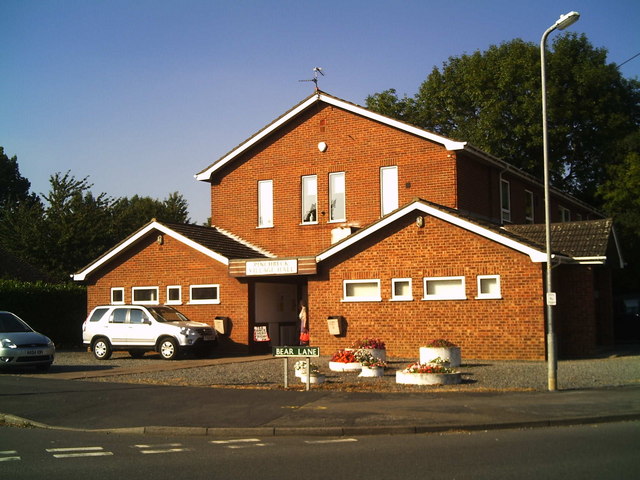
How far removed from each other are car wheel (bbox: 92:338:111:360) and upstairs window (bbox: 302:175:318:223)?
344 inches

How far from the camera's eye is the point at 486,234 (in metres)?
22.2

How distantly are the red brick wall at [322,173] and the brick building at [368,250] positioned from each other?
5 cm

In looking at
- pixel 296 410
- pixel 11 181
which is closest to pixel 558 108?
pixel 296 410

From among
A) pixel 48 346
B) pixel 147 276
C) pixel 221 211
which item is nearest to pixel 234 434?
pixel 48 346

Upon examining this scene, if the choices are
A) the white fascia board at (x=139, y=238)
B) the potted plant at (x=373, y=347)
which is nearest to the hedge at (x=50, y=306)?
the white fascia board at (x=139, y=238)

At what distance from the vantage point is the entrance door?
2773 centimetres

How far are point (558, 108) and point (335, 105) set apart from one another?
20.8 meters

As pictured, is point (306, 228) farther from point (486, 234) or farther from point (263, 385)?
point (263, 385)

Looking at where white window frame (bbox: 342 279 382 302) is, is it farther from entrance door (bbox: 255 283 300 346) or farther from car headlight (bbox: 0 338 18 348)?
car headlight (bbox: 0 338 18 348)

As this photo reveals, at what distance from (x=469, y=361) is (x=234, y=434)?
38.1 ft

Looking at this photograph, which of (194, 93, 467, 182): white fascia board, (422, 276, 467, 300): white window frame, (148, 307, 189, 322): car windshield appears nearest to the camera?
(422, 276, 467, 300): white window frame

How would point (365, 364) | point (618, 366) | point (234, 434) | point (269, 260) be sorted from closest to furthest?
point (234, 434) < point (365, 364) < point (618, 366) < point (269, 260)

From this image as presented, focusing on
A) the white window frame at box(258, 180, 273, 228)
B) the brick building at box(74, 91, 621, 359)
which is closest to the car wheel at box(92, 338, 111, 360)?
the brick building at box(74, 91, 621, 359)

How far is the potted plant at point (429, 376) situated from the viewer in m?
16.5
